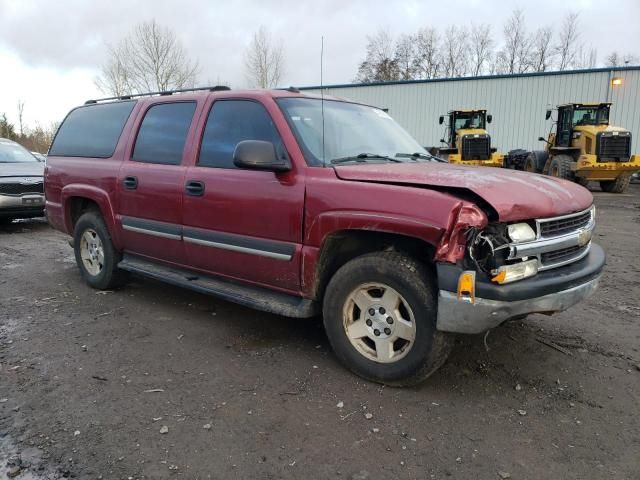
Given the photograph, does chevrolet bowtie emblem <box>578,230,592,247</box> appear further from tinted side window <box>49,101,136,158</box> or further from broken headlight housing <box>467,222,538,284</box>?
tinted side window <box>49,101,136,158</box>

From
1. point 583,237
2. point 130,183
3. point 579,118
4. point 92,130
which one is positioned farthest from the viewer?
point 579,118

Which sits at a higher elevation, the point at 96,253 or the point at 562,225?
the point at 562,225

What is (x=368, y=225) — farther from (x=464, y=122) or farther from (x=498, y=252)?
(x=464, y=122)

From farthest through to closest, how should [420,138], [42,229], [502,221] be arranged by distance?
[420,138], [42,229], [502,221]

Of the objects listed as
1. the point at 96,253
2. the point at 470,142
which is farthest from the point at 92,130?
the point at 470,142

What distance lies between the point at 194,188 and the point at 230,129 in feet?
1.80

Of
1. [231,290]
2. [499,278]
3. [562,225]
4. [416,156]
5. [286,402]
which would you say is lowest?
[286,402]

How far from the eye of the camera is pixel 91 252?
17.6ft

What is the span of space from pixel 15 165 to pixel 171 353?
778cm

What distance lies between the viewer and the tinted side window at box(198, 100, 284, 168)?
3779mm

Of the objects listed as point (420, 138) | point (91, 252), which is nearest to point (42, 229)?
point (91, 252)

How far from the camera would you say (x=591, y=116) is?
17.0 meters

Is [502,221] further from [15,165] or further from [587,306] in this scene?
[15,165]

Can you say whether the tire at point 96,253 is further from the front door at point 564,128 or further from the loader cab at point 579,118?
the front door at point 564,128
